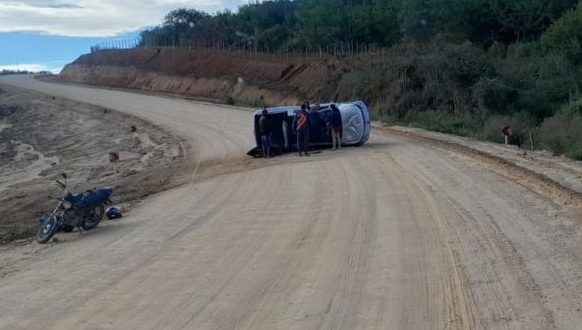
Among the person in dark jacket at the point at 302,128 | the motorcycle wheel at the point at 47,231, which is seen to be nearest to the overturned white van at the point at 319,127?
the person in dark jacket at the point at 302,128

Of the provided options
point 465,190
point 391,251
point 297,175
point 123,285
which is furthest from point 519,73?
point 123,285

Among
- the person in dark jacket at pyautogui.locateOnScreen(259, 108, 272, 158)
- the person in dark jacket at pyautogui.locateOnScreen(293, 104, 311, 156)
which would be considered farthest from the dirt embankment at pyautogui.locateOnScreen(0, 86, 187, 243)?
the person in dark jacket at pyautogui.locateOnScreen(293, 104, 311, 156)

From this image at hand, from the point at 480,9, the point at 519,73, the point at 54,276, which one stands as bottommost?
the point at 54,276

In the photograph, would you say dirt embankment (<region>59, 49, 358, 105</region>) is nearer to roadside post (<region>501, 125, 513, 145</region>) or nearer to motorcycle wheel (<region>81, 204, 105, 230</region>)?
roadside post (<region>501, 125, 513, 145</region>)

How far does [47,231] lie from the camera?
46.1 ft

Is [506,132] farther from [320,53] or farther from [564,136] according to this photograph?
[320,53]

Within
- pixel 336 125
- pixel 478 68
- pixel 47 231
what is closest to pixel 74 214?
pixel 47 231

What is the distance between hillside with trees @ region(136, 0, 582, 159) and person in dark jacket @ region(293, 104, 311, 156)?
6.85m

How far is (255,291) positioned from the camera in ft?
29.9

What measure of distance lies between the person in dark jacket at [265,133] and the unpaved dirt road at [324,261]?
671cm

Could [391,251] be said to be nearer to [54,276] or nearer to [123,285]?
[123,285]

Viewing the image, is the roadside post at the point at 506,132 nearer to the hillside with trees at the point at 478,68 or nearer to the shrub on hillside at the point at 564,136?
the hillside with trees at the point at 478,68

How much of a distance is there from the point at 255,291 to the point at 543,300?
3.35 metres

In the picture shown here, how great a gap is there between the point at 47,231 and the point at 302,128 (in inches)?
473
